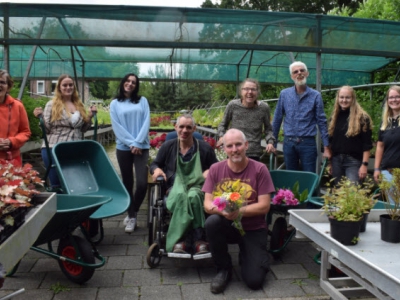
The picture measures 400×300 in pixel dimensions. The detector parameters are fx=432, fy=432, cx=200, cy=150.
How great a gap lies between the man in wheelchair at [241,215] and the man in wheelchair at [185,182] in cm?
Answer: 26

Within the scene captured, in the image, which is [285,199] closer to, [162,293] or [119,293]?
[162,293]

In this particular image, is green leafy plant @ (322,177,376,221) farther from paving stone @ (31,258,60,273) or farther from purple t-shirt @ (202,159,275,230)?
paving stone @ (31,258,60,273)

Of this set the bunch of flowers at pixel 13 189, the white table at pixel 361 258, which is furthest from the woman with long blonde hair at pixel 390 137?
the bunch of flowers at pixel 13 189

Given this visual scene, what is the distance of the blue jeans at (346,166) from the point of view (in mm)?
4230

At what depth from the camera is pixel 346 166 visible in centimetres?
428

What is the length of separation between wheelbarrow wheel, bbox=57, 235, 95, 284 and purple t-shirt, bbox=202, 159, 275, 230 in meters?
1.02

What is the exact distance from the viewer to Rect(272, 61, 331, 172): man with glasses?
4477 millimetres

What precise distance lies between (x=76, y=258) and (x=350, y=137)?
9.04ft

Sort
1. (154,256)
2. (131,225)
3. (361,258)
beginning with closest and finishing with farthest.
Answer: (361,258) → (154,256) → (131,225)

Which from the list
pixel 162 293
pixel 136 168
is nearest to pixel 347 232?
pixel 162 293

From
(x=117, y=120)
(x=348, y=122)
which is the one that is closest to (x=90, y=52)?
(x=117, y=120)

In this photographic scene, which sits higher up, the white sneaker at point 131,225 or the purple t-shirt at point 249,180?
the purple t-shirt at point 249,180

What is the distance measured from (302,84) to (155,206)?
1998mm

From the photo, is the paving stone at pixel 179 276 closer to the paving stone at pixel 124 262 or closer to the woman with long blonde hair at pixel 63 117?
the paving stone at pixel 124 262
